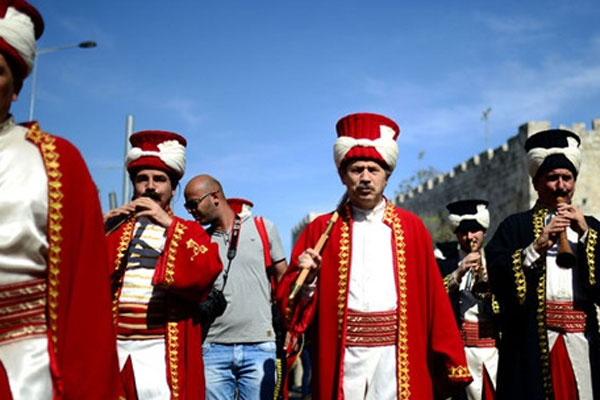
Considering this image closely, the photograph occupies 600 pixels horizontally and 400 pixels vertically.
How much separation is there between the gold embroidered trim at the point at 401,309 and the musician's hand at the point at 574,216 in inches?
45.6

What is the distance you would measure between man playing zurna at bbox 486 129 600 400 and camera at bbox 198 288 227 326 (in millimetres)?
1940

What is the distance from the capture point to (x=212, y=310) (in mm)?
4480

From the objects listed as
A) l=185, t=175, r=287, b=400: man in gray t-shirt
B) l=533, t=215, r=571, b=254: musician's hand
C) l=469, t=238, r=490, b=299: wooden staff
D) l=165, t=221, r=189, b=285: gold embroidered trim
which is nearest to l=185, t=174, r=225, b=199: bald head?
l=185, t=175, r=287, b=400: man in gray t-shirt

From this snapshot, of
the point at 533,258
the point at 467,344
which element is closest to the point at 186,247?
the point at 533,258

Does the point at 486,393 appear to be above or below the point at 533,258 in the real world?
below

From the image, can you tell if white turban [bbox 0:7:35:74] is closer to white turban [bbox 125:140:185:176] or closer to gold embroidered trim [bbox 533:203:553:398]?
white turban [bbox 125:140:185:176]

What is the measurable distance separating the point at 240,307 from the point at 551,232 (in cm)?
234

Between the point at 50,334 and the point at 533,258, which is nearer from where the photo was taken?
the point at 50,334

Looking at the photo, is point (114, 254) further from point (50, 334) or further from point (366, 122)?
point (50, 334)

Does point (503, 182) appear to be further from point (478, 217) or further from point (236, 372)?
point (236, 372)

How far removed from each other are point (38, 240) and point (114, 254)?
1.96 meters

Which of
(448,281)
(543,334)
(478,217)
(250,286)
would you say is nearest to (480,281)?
(448,281)

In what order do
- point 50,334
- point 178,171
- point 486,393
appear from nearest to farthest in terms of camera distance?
point 50,334
point 178,171
point 486,393

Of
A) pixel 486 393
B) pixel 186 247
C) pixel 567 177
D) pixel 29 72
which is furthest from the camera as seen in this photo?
pixel 486 393
